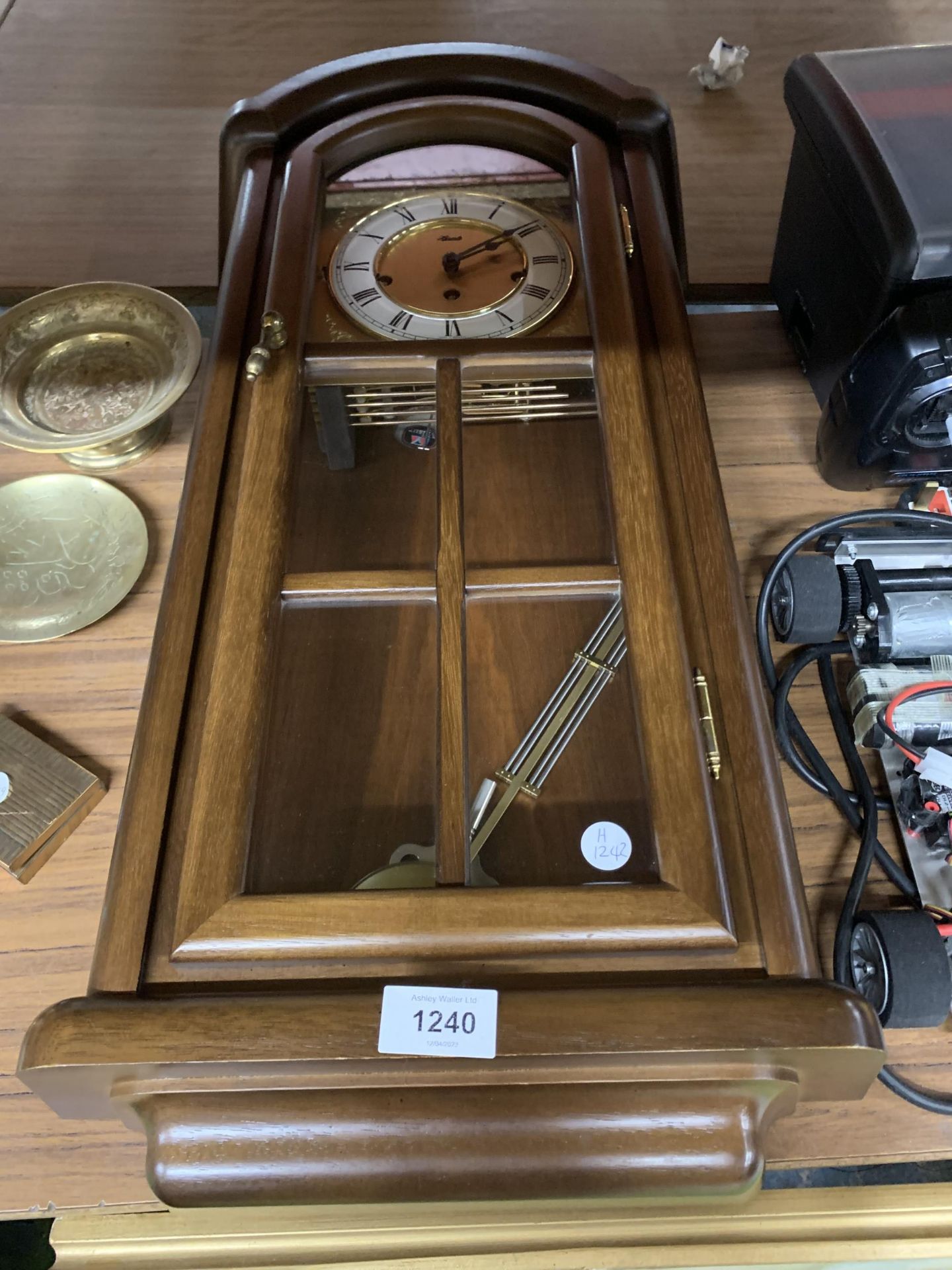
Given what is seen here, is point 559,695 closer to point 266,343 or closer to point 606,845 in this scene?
point 606,845

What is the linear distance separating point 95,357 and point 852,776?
30.4 inches

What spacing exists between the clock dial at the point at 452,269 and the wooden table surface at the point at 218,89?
414 millimetres

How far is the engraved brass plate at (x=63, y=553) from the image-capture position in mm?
856

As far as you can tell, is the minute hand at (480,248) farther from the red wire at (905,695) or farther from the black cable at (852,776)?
the red wire at (905,695)

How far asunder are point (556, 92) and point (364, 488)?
1.39 feet

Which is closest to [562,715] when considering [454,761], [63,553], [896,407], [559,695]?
[559,695]

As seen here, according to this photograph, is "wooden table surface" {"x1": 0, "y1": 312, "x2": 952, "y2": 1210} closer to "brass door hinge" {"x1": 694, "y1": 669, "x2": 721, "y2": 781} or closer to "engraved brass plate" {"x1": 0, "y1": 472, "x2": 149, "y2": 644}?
"engraved brass plate" {"x1": 0, "y1": 472, "x2": 149, "y2": 644}

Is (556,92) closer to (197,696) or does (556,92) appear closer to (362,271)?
(362,271)

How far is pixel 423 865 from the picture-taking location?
503mm

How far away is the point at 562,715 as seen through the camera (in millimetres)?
621

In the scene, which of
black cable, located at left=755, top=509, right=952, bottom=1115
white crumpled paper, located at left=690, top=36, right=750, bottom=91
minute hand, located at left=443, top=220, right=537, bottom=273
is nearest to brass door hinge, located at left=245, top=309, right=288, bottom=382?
minute hand, located at left=443, top=220, right=537, bottom=273

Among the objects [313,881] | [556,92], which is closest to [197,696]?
[313,881]

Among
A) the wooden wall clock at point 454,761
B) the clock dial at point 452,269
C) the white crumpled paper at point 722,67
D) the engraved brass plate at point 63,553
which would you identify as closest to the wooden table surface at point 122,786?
the engraved brass plate at point 63,553

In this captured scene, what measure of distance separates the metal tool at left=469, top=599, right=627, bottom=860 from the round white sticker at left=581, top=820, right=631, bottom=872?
0.18 feet
